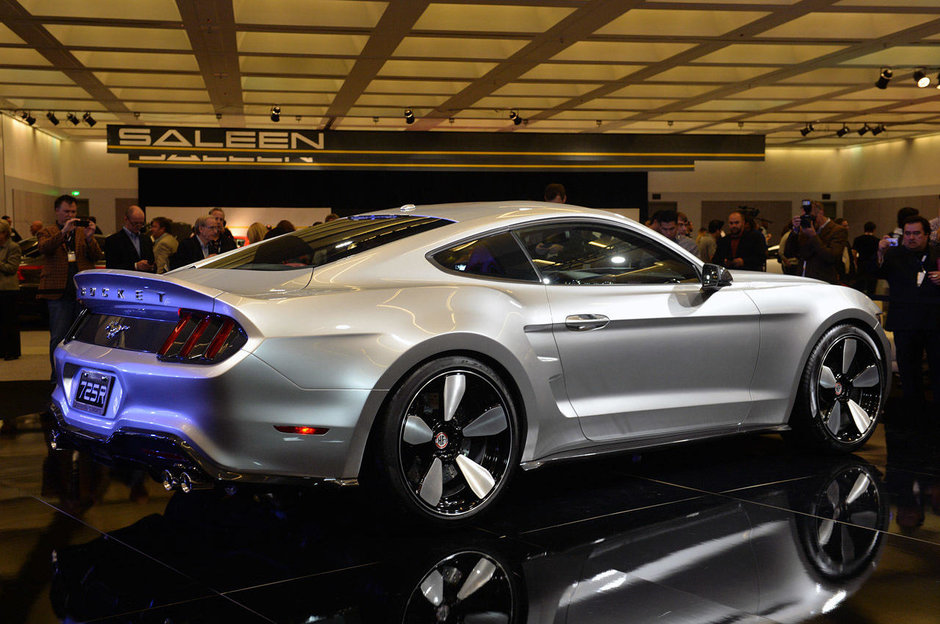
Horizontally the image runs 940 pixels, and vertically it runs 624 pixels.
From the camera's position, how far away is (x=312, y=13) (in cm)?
1139

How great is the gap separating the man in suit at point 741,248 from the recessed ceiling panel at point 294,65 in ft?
20.4

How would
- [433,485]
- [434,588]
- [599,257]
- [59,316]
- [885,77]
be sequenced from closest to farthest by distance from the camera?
[434,588], [433,485], [599,257], [59,316], [885,77]

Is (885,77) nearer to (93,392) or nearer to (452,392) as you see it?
(452,392)

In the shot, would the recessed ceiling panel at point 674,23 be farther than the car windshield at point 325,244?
Yes

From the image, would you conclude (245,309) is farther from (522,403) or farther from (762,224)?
(762,224)

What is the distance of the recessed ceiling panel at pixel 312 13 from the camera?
36.5 ft

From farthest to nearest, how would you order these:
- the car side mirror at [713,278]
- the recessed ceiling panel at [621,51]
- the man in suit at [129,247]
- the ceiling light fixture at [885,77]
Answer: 1. the ceiling light fixture at [885,77]
2. the recessed ceiling panel at [621,51]
3. the man in suit at [129,247]
4. the car side mirror at [713,278]

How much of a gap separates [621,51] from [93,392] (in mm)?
10983

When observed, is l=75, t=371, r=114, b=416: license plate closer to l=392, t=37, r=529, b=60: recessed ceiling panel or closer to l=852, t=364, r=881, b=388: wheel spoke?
l=852, t=364, r=881, b=388: wheel spoke

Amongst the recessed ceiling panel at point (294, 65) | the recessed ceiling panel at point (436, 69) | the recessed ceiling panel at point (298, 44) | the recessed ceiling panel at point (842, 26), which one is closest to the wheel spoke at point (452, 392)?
the recessed ceiling panel at point (842, 26)

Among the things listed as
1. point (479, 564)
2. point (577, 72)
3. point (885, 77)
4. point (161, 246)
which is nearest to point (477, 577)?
point (479, 564)

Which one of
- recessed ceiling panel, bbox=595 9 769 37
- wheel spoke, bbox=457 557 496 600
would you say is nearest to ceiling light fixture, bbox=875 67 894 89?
recessed ceiling panel, bbox=595 9 769 37

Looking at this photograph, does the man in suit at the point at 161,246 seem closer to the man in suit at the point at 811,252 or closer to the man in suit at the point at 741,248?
the man in suit at the point at 741,248

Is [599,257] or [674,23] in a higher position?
[674,23]
